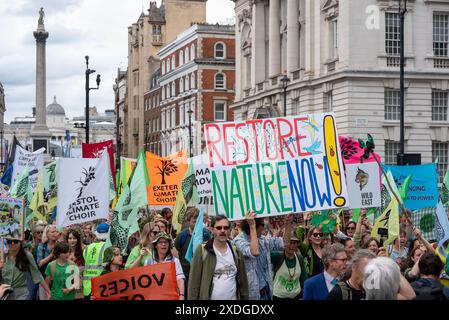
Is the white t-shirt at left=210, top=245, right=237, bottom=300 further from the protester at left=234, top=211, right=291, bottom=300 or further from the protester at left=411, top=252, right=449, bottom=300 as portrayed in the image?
the protester at left=411, top=252, right=449, bottom=300

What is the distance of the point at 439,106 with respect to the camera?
48.5m

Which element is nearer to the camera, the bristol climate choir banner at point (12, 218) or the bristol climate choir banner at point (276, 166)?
the bristol climate choir banner at point (276, 166)

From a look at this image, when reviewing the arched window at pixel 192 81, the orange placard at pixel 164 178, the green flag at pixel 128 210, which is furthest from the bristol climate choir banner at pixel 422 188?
the arched window at pixel 192 81

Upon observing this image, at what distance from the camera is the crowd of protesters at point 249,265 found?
8.06m

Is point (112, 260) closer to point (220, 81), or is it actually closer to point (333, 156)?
point (333, 156)

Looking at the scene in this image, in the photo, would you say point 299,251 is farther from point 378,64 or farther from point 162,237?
point 378,64

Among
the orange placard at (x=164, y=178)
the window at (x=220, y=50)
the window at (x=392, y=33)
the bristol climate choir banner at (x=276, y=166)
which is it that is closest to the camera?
the bristol climate choir banner at (x=276, y=166)

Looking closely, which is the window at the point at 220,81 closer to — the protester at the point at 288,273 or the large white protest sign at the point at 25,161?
the large white protest sign at the point at 25,161

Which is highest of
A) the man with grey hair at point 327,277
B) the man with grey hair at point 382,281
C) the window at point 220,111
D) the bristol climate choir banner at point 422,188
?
the window at point 220,111

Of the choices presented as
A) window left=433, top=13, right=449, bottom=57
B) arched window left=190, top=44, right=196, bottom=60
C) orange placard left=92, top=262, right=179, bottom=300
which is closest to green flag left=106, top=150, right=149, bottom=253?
orange placard left=92, top=262, right=179, bottom=300

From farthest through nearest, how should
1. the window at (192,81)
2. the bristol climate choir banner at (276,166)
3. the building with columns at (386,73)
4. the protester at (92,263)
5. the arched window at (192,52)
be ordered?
1. the window at (192,81)
2. the arched window at (192,52)
3. the building with columns at (386,73)
4. the protester at (92,263)
5. the bristol climate choir banner at (276,166)

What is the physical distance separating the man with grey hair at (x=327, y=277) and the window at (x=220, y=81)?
71.3m

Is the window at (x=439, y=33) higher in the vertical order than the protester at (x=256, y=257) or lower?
higher

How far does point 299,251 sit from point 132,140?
99746 mm
